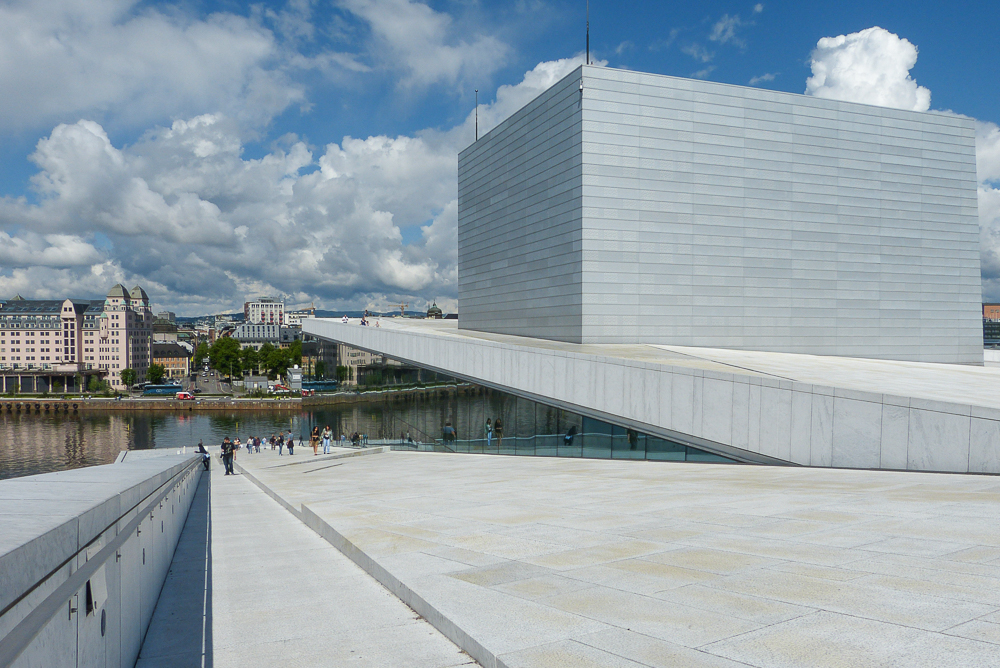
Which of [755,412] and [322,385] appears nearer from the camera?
[755,412]

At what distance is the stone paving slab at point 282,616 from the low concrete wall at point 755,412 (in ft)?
39.8

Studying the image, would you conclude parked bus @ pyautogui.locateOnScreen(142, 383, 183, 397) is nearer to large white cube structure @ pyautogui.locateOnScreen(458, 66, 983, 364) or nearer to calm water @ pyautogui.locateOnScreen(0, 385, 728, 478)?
calm water @ pyautogui.locateOnScreen(0, 385, 728, 478)

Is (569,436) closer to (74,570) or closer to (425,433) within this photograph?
(425,433)

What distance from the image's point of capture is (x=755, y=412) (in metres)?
17.6

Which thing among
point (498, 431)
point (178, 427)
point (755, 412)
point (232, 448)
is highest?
point (755, 412)

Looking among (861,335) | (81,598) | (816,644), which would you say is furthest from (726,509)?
(861,335)

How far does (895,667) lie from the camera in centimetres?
375

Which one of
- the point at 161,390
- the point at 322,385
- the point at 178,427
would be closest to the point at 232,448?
the point at 322,385

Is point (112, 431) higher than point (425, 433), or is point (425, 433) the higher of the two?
point (425, 433)

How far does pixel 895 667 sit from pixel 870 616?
92cm

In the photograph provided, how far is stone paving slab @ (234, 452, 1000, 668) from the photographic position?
4184 millimetres

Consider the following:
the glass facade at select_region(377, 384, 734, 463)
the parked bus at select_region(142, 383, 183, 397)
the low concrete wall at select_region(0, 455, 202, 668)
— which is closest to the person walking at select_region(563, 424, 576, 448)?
the glass facade at select_region(377, 384, 734, 463)

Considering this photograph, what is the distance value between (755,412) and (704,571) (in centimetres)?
1278

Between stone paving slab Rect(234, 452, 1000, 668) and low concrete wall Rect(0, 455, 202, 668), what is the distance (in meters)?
2.18
